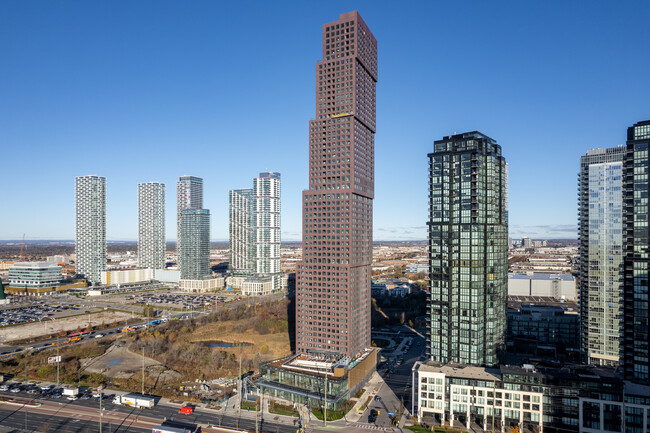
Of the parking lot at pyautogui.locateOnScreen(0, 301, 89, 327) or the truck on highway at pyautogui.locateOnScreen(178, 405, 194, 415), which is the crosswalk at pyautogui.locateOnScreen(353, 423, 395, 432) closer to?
the truck on highway at pyautogui.locateOnScreen(178, 405, 194, 415)

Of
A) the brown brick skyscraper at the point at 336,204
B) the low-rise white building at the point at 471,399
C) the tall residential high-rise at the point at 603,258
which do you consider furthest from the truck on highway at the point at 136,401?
the tall residential high-rise at the point at 603,258

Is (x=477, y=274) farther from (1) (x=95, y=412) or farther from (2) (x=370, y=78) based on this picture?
(1) (x=95, y=412)

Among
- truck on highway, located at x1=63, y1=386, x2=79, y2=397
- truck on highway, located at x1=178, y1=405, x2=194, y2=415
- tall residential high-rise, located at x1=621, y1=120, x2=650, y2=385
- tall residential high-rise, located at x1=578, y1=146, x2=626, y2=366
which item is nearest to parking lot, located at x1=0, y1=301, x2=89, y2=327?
truck on highway, located at x1=63, y1=386, x2=79, y2=397

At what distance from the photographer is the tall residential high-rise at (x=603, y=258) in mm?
91688

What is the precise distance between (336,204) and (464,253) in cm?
2762

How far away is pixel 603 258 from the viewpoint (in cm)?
9306

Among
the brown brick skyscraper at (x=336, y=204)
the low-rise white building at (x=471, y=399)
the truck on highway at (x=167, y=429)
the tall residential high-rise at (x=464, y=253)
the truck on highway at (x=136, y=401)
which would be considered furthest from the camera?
the brown brick skyscraper at (x=336, y=204)

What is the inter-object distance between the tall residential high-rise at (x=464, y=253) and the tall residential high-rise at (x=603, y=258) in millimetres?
21334

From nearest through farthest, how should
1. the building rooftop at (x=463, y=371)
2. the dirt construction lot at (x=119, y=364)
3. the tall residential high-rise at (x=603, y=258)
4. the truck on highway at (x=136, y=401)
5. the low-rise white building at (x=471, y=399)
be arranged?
the low-rise white building at (x=471, y=399), the building rooftop at (x=463, y=371), the truck on highway at (x=136, y=401), the tall residential high-rise at (x=603, y=258), the dirt construction lot at (x=119, y=364)

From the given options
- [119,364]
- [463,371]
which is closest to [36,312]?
[119,364]

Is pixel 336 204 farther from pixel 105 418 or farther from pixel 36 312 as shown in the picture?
pixel 36 312

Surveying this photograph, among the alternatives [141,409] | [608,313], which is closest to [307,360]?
[141,409]

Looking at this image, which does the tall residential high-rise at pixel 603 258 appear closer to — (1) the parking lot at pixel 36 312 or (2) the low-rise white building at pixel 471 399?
(2) the low-rise white building at pixel 471 399

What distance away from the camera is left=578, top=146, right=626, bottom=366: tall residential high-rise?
301 feet
